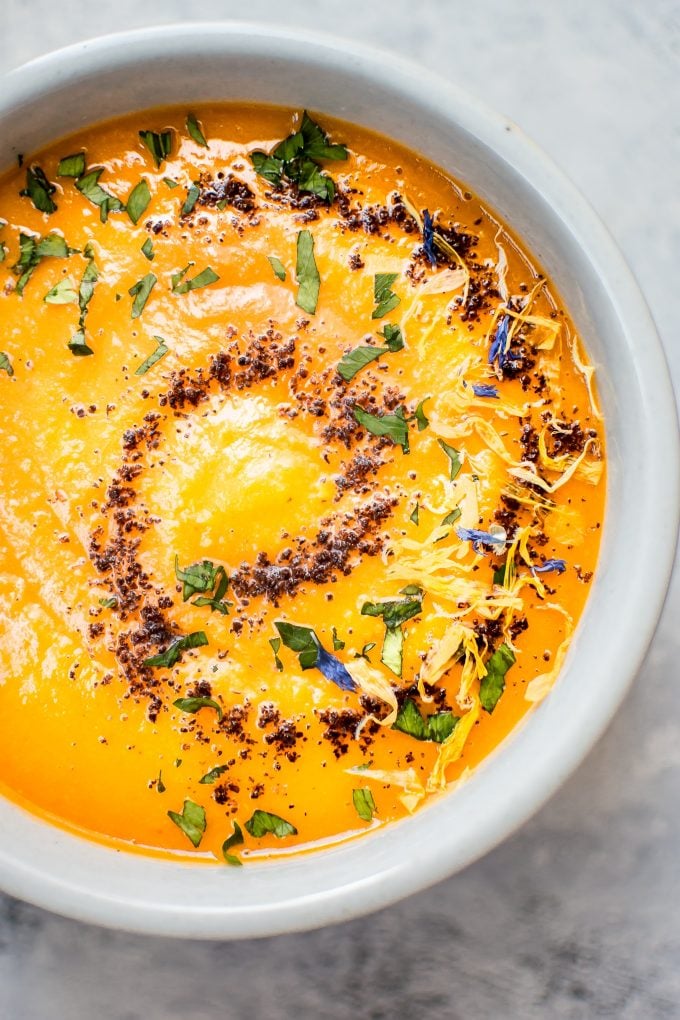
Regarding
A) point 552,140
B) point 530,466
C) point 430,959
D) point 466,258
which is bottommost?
point 430,959

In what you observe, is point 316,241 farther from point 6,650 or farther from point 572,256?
point 6,650

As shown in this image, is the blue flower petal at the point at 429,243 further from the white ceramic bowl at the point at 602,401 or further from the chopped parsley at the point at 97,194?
the chopped parsley at the point at 97,194

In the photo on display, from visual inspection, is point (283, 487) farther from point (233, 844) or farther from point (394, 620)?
point (233, 844)

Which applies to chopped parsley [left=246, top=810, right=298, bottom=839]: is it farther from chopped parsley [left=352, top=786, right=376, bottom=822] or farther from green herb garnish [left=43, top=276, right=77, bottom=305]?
green herb garnish [left=43, top=276, right=77, bottom=305]

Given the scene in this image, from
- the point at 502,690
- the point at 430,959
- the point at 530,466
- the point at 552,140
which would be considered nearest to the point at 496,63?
the point at 552,140

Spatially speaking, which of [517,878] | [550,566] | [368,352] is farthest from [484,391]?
[517,878]

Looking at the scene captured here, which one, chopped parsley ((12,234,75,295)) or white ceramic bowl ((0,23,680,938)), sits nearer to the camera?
white ceramic bowl ((0,23,680,938))

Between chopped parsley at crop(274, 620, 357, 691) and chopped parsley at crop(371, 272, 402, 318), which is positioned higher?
chopped parsley at crop(371, 272, 402, 318)

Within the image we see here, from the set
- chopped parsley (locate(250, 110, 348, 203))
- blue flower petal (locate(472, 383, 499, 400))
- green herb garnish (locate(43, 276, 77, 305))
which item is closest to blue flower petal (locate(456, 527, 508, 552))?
blue flower petal (locate(472, 383, 499, 400))
